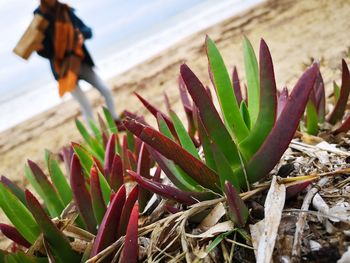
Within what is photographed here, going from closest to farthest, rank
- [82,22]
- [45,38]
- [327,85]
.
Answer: [327,85] → [45,38] → [82,22]

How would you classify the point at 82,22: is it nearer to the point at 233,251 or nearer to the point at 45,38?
the point at 45,38

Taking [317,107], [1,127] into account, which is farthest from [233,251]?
[1,127]

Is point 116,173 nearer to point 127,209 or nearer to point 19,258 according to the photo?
point 127,209

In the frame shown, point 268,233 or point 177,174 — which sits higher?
point 177,174

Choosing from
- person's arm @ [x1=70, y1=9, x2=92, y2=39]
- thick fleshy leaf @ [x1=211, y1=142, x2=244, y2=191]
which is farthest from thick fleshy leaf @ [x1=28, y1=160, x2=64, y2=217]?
person's arm @ [x1=70, y1=9, x2=92, y2=39]

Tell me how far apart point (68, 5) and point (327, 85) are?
2.45 meters

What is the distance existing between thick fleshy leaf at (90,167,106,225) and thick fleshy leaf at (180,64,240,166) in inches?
11.7

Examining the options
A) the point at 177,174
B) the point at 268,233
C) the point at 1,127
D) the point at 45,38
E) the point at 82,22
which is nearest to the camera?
the point at 268,233

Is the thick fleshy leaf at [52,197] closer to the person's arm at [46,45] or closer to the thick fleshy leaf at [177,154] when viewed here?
the thick fleshy leaf at [177,154]

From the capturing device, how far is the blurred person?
3.28 meters

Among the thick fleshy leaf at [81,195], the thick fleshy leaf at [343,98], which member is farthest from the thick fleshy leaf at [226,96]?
the thick fleshy leaf at [343,98]

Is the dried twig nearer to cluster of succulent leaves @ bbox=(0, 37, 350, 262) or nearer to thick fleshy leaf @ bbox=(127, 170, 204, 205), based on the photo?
cluster of succulent leaves @ bbox=(0, 37, 350, 262)

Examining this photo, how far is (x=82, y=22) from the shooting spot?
3.56m

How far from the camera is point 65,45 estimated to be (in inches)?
132
